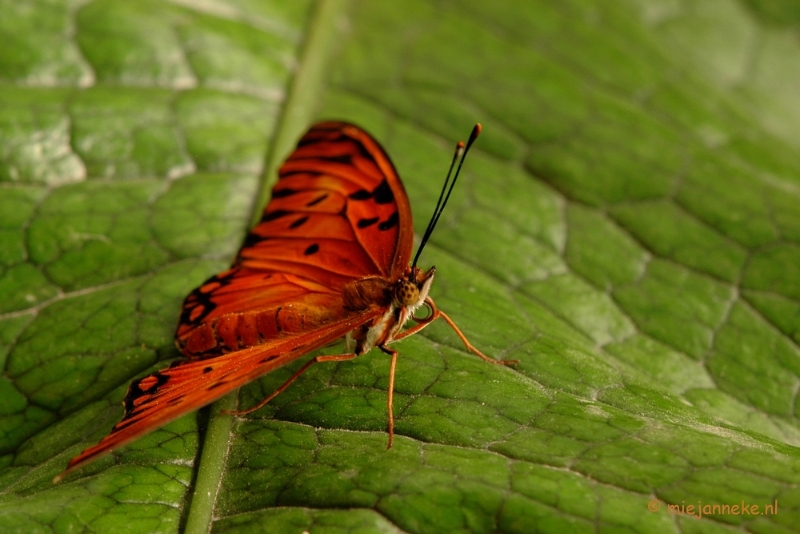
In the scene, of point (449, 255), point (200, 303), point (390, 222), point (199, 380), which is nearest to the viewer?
point (199, 380)

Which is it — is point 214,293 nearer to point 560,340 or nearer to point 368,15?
point 560,340

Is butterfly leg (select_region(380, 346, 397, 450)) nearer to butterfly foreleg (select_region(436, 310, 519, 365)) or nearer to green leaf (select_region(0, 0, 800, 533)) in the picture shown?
green leaf (select_region(0, 0, 800, 533))

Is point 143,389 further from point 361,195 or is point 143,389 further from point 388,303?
point 361,195

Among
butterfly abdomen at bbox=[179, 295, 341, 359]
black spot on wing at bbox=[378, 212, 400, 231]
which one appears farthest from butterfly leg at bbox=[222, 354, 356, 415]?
black spot on wing at bbox=[378, 212, 400, 231]

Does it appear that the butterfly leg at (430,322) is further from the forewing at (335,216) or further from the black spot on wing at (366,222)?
the black spot on wing at (366,222)

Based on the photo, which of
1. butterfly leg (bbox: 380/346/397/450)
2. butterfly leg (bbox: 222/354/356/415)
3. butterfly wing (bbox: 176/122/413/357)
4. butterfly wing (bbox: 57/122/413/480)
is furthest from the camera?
butterfly wing (bbox: 176/122/413/357)

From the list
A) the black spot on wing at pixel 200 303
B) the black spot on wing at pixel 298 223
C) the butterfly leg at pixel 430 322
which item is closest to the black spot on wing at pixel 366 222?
the black spot on wing at pixel 298 223

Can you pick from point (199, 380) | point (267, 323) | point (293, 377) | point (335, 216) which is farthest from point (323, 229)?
point (199, 380)

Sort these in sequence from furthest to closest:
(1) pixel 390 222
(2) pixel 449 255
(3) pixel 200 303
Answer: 1. (2) pixel 449 255
2. (1) pixel 390 222
3. (3) pixel 200 303
